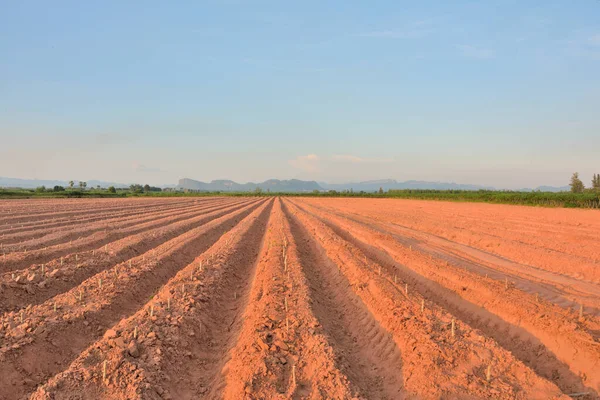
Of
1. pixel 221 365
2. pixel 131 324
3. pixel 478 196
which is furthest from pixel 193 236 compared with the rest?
pixel 478 196

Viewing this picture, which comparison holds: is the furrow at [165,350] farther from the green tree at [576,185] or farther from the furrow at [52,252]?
the green tree at [576,185]

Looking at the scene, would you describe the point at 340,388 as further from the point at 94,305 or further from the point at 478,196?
the point at 478,196

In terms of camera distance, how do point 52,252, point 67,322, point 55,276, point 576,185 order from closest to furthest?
point 67,322
point 55,276
point 52,252
point 576,185

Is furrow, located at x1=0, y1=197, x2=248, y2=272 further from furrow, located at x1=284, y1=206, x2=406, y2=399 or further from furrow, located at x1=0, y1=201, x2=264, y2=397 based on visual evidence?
furrow, located at x1=284, y1=206, x2=406, y2=399

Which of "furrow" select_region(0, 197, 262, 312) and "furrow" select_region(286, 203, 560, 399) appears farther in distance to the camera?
"furrow" select_region(0, 197, 262, 312)

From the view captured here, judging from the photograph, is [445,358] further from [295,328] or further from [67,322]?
[67,322]

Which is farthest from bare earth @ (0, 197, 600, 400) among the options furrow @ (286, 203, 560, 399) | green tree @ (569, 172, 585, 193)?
green tree @ (569, 172, 585, 193)

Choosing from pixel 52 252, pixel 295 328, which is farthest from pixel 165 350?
pixel 52 252

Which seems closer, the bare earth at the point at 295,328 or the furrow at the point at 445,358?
the furrow at the point at 445,358

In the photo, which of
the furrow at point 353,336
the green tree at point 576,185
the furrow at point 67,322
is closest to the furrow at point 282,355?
the furrow at point 353,336

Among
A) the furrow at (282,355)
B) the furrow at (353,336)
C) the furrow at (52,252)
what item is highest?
the furrow at (52,252)

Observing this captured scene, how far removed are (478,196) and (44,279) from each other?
58.4 metres

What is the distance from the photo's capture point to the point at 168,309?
292 inches

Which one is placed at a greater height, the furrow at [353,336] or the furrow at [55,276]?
the furrow at [55,276]
